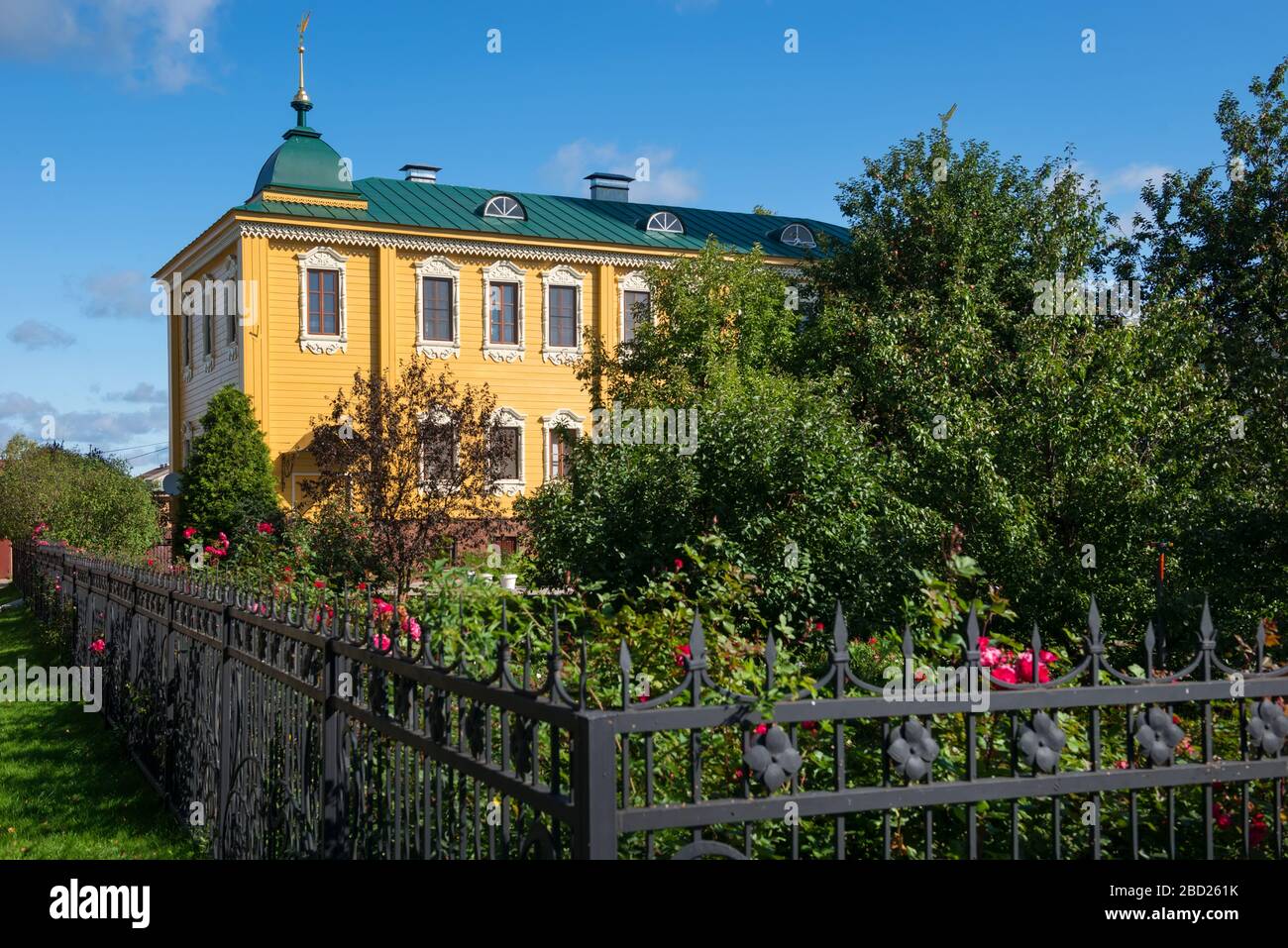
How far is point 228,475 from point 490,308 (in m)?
8.11

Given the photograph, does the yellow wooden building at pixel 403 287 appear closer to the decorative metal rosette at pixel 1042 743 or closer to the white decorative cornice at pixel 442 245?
the white decorative cornice at pixel 442 245

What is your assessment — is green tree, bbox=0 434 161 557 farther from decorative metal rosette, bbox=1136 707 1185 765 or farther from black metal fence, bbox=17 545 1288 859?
decorative metal rosette, bbox=1136 707 1185 765

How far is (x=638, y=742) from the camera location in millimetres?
5156

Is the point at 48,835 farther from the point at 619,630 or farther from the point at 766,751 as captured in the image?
the point at 766,751

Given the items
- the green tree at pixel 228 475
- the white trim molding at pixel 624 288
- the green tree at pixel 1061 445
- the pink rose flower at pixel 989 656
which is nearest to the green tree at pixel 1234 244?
the green tree at pixel 1061 445

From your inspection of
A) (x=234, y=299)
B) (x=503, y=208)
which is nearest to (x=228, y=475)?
(x=234, y=299)

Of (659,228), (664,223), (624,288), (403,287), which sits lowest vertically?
(403,287)

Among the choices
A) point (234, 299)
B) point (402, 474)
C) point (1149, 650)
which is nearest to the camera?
point (1149, 650)

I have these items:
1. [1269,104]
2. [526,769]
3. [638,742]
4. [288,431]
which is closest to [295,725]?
[638,742]

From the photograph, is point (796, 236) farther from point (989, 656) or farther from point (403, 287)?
point (989, 656)

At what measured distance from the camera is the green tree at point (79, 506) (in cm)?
2142

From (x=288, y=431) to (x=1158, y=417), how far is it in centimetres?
2004

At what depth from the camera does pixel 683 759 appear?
5047mm

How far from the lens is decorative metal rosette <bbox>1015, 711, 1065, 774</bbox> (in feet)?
10.8
